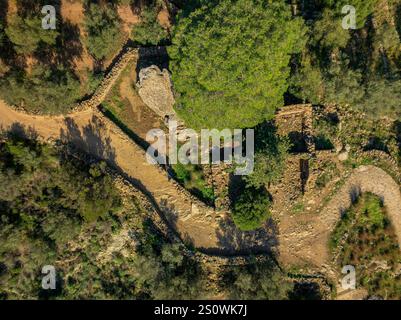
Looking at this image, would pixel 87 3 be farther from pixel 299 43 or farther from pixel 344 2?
pixel 344 2

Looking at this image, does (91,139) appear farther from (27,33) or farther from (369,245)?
(369,245)

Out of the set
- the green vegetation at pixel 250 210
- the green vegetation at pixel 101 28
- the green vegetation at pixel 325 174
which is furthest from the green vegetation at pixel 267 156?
the green vegetation at pixel 101 28

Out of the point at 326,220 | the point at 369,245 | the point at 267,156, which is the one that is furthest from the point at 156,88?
the point at 369,245

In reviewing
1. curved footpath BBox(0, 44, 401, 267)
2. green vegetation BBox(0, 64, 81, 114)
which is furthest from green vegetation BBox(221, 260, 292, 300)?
green vegetation BBox(0, 64, 81, 114)

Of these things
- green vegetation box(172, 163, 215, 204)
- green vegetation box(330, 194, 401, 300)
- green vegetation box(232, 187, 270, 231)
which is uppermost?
green vegetation box(172, 163, 215, 204)

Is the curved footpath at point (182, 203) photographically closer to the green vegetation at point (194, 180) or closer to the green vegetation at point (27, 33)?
the green vegetation at point (194, 180)

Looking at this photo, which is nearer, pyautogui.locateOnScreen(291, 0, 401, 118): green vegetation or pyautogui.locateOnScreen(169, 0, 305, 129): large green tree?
pyautogui.locateOnScreen(169, 0, 305, 129): large green tree

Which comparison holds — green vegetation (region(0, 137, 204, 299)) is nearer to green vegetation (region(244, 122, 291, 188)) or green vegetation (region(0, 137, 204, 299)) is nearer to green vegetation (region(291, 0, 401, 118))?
green vegetation (region(244, 122, 291, 188))
